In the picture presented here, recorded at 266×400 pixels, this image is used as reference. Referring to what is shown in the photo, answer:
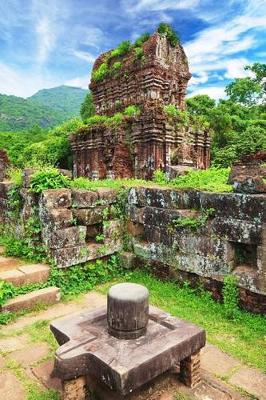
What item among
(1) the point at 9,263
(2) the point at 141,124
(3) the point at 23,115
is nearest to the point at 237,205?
(1) the point at 9,263

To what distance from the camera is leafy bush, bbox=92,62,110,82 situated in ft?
53.0

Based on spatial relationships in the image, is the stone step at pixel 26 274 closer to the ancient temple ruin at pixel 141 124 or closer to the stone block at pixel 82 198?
the stone block at pixel 82 198

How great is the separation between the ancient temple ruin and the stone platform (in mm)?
8572

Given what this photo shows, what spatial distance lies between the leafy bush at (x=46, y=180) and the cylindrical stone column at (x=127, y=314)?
128 inches

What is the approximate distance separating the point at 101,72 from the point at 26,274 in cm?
1301

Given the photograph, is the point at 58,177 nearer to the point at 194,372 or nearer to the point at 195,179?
the point at 195,179

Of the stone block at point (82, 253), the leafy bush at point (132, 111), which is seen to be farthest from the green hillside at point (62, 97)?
the stone block at point (82, 253)

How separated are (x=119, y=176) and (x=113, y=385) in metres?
11.1

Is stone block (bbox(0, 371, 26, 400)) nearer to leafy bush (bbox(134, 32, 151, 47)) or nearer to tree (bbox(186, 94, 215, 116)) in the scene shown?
leafy bush (bbox(134, 32, 151, 47))

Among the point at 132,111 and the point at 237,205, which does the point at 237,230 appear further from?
the point at 132,111

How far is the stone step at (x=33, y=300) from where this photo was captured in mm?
4852

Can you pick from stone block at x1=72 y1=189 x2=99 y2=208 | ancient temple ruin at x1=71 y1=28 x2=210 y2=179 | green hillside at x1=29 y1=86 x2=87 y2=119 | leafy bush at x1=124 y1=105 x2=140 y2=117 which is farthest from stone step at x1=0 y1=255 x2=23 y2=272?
green hillside at x1=29 y1=86 x2=87 y2=119

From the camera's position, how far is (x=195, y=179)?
6.48 metres

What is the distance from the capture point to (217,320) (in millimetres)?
4777
